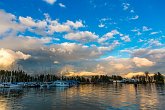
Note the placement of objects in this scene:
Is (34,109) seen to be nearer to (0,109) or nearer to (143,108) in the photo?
(0,109)

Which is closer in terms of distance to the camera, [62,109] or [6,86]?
[62,109]

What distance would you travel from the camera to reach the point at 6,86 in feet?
644

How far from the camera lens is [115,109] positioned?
63469 mm

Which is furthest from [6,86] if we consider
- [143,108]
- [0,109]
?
[143,108]

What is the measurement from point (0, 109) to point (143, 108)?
38746 millimetres

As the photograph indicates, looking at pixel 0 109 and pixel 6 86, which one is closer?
pixel 0 109

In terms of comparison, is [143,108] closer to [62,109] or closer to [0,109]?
[62,109]

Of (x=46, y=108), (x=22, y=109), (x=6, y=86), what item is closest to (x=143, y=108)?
(x=46, y=108)

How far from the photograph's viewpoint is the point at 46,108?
65.8 meters

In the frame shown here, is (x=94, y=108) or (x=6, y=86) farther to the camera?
(x=6, y=86)

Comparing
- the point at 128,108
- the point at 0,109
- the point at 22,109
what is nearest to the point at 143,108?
the point at 128,108

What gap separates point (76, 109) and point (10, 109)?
17445 millimetres

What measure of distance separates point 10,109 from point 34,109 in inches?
246

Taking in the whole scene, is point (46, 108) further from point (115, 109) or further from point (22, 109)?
point (115, 109)
